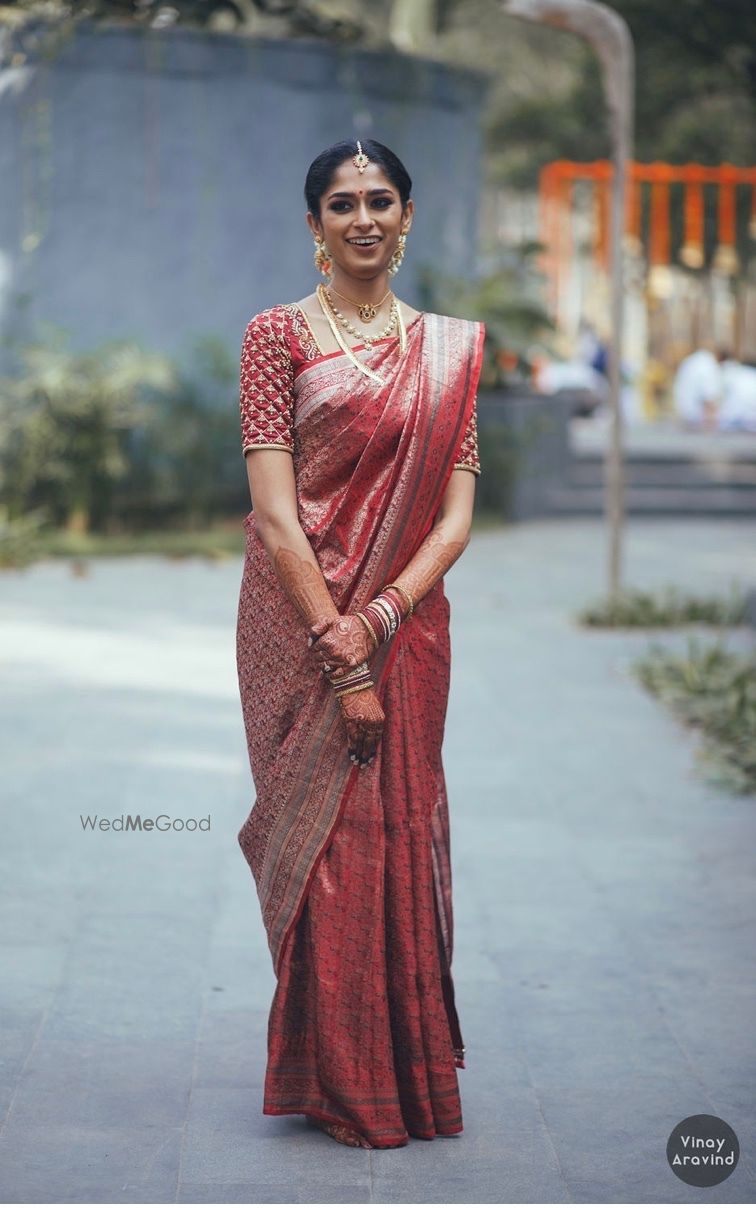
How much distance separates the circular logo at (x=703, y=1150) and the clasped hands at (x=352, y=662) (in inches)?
38.7

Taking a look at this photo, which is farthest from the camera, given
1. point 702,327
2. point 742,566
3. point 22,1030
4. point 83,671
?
point 702,327

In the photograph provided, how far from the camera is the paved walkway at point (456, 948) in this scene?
3289 millimetres

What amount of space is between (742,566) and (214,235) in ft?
14.9

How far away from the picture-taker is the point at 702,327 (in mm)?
21875

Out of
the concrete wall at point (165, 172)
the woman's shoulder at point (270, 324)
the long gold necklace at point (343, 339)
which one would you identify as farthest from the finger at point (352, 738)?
the concrete wall at point (165, 172)

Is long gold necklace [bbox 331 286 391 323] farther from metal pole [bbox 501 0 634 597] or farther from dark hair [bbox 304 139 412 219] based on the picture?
metal pole [bbox 501 0 634 597]

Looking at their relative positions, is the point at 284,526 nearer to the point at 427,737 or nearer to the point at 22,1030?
the point at 427,737

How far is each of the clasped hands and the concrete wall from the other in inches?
383

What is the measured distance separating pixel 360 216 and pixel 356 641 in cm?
80

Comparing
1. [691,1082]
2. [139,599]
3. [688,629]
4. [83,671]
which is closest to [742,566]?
[688,629]

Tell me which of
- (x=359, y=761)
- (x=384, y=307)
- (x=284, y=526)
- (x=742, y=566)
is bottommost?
(x=742, y=566)

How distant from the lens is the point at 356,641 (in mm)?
3209

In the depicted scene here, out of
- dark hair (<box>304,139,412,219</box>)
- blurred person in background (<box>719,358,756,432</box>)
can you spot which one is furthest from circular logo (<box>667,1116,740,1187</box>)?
blurred person in background (<box>719,358,756,432</box>)

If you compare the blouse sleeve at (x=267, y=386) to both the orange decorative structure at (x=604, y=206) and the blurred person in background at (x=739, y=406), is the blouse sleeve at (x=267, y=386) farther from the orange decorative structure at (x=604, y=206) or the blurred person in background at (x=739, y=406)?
the blurred person in background at (x=739, y=406)
